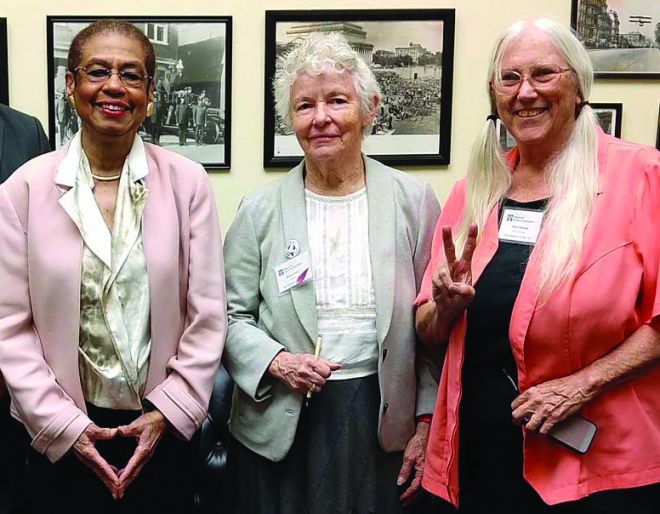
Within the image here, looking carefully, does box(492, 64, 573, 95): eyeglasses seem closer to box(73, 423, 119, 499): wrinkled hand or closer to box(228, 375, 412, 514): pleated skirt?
box(228, 375, 412, 514): pleated skirt

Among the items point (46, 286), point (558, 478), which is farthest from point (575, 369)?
point (46, 286)

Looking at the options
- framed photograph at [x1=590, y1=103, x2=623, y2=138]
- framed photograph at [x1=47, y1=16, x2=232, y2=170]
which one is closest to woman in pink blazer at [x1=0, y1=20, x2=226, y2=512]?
framed photograph at [x1=47, y1=16, x2=232, y2=170]

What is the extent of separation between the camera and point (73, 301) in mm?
1625

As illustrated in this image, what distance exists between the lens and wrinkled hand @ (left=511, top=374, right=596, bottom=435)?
1.55 meters

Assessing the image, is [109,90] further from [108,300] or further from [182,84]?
[182,84]

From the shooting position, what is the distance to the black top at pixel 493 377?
166 centimetres

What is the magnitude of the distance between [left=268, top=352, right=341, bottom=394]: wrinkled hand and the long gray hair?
446mm

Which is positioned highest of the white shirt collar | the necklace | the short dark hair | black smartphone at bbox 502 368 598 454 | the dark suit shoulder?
the short dark hair

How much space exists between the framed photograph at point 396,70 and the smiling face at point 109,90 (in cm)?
119

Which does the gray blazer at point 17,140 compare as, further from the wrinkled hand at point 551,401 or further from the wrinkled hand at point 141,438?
the wrinkled hand at point 551,401

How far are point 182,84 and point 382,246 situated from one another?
4.52 feet

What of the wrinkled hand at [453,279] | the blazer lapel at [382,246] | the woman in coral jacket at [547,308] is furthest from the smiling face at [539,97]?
the blazer lapel at [382,246]

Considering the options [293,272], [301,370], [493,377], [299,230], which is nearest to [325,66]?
[299,230]

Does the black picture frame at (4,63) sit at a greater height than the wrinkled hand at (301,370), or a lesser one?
greater
